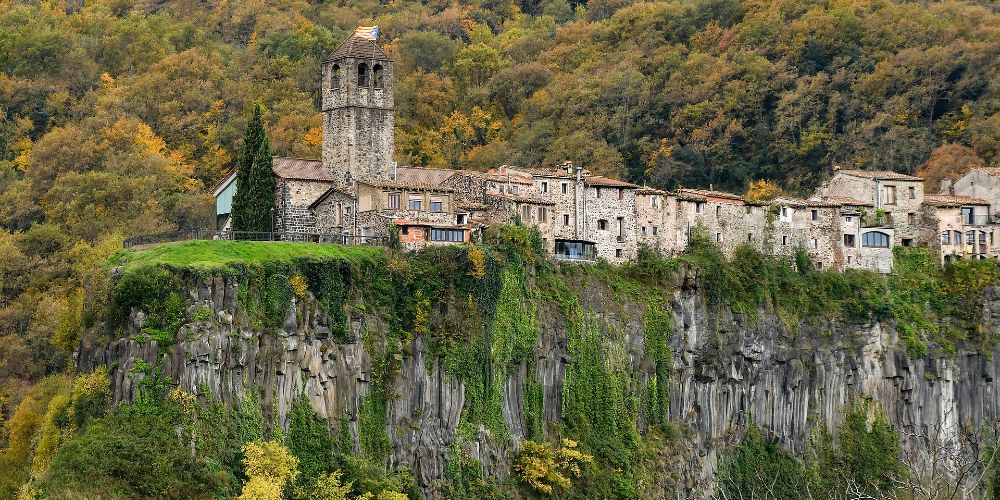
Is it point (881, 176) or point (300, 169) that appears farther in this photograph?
point (881, 176)

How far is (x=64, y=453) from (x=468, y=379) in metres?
18.7

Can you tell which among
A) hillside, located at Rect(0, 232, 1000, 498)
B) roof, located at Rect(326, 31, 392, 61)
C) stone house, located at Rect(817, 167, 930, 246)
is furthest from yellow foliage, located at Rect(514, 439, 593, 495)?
stone house, located at Rect(817, 167, 930, 246)

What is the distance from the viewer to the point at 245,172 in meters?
77.8

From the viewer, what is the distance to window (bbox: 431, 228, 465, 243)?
245 feet

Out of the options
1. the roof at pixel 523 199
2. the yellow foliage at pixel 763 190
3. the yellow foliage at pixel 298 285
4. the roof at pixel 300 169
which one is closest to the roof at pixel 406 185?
the roof at pixel 523 199

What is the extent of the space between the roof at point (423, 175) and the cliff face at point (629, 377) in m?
7.79

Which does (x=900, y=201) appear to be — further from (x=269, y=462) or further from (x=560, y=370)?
(x=269, y=462)

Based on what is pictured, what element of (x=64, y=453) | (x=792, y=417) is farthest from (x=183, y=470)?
(x=792, y=417)

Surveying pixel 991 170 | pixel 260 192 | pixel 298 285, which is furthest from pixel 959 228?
pixel 298 285

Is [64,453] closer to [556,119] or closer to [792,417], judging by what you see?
[792,417]

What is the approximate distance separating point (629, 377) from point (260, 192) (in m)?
18.2

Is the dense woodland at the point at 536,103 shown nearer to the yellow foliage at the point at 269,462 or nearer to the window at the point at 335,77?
the window at the point at 335,77

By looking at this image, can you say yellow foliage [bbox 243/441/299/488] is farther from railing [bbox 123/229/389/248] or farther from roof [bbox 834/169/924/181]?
roof [bbox 834/169/924/181]

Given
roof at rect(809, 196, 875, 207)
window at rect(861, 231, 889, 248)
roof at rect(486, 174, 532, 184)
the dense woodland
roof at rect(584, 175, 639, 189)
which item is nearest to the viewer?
roof at rect(486, 174, 532, 184)
